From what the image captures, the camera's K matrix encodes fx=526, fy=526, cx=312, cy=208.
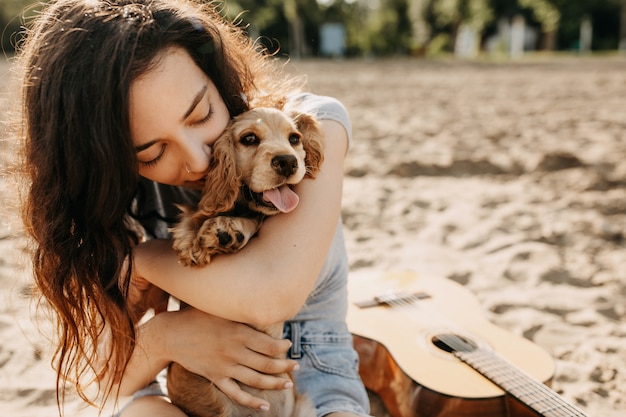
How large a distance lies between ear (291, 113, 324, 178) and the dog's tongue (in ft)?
0.42

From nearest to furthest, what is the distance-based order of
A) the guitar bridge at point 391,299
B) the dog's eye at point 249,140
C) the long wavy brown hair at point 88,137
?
the long wavy brown hair at point 88,137 < the dog's eye at point 249,140 < the guitar bridge at point 391,299

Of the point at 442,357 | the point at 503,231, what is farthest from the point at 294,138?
the point at 503,231

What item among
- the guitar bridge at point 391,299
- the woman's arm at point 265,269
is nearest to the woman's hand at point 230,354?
the woman's arm at point 265,269

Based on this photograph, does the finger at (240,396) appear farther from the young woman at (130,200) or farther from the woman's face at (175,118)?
the woman's face at (175,118)

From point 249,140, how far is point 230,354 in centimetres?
73

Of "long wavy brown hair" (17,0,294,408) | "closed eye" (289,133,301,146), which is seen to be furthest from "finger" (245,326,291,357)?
"closed eye" (289,133,301,146)

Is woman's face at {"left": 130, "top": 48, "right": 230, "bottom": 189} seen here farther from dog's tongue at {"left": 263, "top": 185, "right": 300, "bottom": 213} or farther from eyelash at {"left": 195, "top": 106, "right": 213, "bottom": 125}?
dog's tongue at {"left": 263, "top": 185, "right": 300, "bottom": 213}

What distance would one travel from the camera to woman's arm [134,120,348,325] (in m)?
1.63

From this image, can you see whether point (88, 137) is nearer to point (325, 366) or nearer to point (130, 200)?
point (130, 200)

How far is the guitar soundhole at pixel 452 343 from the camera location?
2344 mm

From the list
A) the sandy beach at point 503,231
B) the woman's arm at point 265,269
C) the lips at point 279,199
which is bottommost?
the sandy beach at point 503,231

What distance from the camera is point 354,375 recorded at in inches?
78.4

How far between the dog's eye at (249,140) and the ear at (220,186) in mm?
67

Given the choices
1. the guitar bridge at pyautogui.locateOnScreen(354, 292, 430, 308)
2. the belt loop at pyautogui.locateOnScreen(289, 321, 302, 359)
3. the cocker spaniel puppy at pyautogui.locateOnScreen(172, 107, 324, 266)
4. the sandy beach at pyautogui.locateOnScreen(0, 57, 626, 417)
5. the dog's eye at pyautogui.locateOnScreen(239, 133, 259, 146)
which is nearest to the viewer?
the cocker spaniel puppy at pyautogui.locateOnScreen(172, 107, 324, 266)
